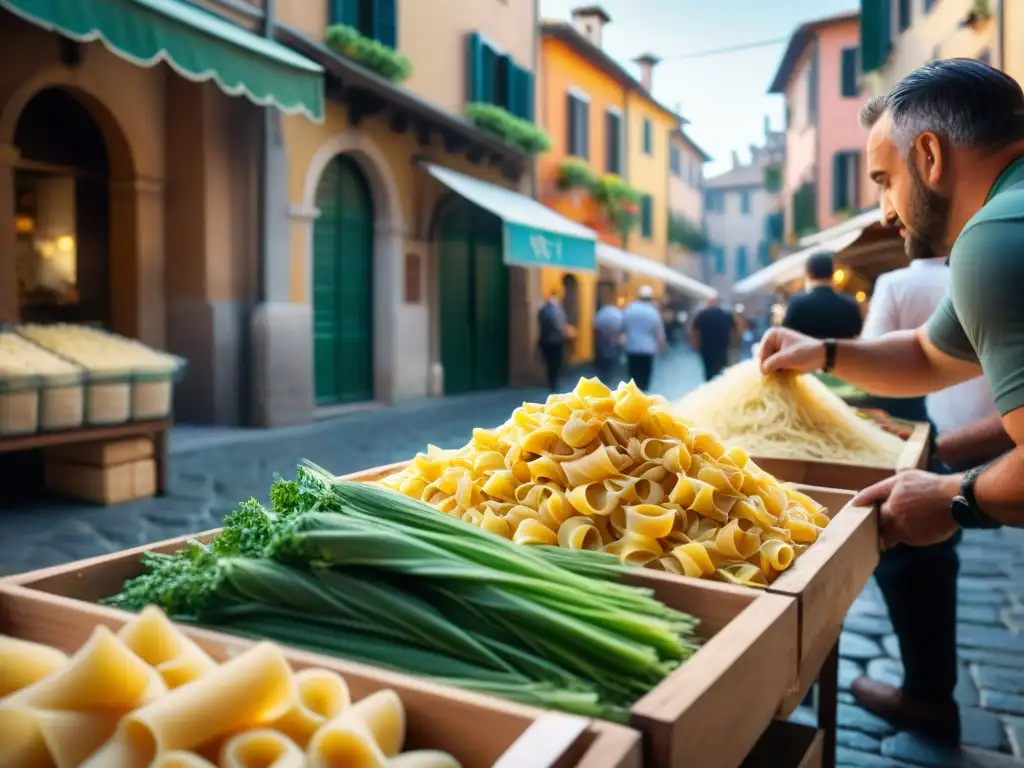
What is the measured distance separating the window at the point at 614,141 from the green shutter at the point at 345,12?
13.0 m

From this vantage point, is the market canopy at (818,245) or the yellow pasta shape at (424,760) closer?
the yellow pasta shape at (424,760)

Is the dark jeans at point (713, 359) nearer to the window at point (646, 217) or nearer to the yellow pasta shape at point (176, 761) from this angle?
the yellow pasta shape at point (176, 761)

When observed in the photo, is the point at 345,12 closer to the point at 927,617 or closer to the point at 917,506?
the point at 927,617

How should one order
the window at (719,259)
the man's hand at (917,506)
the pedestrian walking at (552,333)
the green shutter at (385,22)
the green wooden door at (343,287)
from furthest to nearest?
the window at (719,259) < the pedestrian walking at (552,333) < the green shutter at (385,22) < the green wooden door at (343,287) < the man's hand at (917,506)

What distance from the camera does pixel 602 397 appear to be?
211 cm

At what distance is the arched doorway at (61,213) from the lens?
Result: 363 inches

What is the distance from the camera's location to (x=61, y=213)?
31.5 ft

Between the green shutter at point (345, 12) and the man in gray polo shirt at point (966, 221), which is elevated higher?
the green shutter at point (345, 12)

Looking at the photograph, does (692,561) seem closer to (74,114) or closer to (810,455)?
(810,455)

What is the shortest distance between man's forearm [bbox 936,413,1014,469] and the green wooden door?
32.7ft

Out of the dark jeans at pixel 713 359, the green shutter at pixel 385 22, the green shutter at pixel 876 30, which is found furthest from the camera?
the green shutter at pixel 876 30

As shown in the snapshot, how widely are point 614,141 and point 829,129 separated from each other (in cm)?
779

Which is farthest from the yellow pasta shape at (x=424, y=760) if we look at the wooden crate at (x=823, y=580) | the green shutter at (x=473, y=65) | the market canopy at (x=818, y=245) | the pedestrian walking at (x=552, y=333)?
the green shutter at (x=473, y=65)

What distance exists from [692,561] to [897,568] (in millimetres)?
2019
